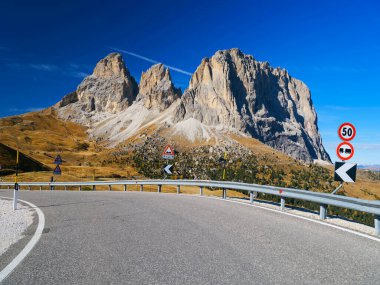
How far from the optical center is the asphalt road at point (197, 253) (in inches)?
201

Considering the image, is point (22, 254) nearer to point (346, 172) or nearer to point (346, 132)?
point (346, 172)

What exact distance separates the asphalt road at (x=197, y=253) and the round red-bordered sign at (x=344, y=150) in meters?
2.85

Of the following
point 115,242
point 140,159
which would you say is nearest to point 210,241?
point 115,242

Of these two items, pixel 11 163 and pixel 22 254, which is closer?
pixel 22 254

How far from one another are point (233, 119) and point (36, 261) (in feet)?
589

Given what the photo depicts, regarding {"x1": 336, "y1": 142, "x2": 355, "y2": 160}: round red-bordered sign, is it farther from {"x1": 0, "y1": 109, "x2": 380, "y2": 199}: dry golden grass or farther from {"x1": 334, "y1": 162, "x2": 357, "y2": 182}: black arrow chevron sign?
{"x1": 0, "y1": 109, "x2": 380, "y2": 199}: dry golden grass

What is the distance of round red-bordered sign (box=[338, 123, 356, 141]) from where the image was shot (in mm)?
11922

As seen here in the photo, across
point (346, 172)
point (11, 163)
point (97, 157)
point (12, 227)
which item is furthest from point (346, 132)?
point (97, 157)

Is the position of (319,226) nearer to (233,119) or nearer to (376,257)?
(376,257)

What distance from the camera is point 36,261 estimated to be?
238 inches

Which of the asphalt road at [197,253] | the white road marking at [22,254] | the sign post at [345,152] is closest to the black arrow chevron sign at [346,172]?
the sign post at [345,152]

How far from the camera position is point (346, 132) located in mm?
12047

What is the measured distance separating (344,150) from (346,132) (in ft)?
1.95

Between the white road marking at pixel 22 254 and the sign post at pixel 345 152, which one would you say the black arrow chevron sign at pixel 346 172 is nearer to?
the sign post at pixel 345 152
